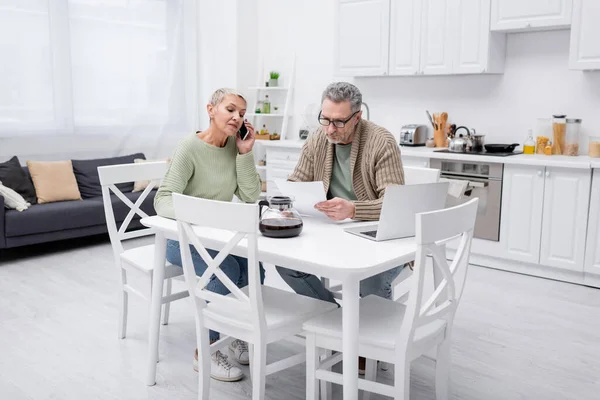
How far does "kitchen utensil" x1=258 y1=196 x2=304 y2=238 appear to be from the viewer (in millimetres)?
2156

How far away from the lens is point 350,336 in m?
1.89

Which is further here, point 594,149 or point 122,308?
point 594,149

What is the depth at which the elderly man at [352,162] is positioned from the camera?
2.56 metres

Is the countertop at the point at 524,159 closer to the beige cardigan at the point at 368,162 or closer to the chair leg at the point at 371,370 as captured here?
the beige cardigan at the point at 368,162

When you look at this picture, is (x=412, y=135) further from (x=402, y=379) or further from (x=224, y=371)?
(x=402, y=379)

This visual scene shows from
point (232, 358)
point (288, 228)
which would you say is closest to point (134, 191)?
point (232, 358)

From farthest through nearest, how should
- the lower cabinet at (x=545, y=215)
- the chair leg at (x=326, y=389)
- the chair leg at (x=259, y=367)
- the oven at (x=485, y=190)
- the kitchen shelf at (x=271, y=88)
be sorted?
the kitchen shelf at (x=271, y=88) < the oven at (x=485, y=190) < the lower cabinet at (x=545, y=215) < the chair leg at (x=326, y=389) < the chair leg at (x=259, y=367)

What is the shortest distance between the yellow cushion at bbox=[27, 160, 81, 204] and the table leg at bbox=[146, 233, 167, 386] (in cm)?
274

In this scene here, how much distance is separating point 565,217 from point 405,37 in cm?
194

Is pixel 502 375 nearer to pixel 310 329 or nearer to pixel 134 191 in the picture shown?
pixel 310 329

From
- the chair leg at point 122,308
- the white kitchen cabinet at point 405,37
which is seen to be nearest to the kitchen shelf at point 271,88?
the white kitchen cabinet at point 405,37

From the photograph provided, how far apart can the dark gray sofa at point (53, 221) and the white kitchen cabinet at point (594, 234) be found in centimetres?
362

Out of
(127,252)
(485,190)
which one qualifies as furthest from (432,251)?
(485,190)

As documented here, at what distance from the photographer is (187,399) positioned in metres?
2.44
